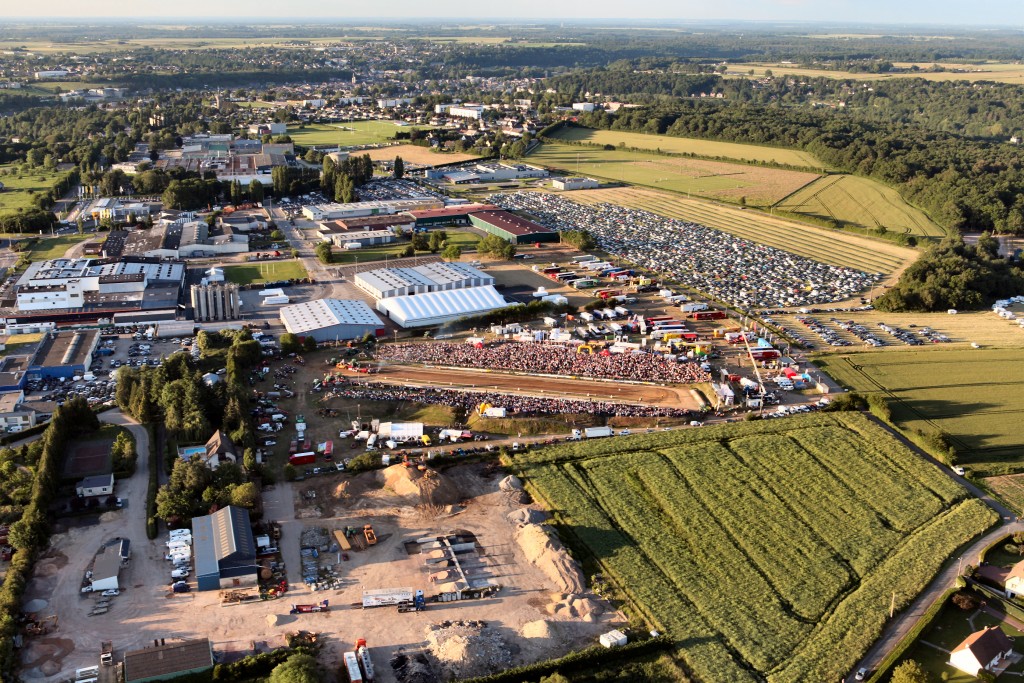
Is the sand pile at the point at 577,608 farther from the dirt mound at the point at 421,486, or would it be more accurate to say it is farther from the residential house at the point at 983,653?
the residential house at the point at 983,653

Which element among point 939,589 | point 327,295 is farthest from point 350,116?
point 939,589

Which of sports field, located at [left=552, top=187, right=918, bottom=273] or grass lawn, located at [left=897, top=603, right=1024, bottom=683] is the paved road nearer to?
grass lawn, located at [left=897, top=603, right=1024, bottom=683]

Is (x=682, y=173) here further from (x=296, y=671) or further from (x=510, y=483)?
(x=296, y=671)

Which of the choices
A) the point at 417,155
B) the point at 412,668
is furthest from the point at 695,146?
the point at 412,668

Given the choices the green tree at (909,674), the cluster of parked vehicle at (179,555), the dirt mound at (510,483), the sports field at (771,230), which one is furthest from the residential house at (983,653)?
the sports field at (771,230)

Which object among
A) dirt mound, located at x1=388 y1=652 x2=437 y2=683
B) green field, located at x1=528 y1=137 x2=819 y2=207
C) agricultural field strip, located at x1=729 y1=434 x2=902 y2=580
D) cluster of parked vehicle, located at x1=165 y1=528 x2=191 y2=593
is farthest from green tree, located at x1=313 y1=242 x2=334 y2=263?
dirt mound, located at x1=388 y1=652 x2=437 y2=683
